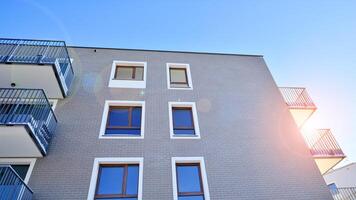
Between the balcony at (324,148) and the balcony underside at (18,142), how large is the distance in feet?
34.9

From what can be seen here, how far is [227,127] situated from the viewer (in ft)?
30.8

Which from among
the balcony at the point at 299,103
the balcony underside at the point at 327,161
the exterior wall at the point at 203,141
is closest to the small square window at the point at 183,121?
the exterior wall at the point at 203,141

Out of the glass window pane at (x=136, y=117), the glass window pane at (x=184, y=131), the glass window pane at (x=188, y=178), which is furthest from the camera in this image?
the glass window pane at (x=136, y=117)

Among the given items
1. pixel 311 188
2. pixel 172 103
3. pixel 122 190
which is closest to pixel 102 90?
pixel 172 103

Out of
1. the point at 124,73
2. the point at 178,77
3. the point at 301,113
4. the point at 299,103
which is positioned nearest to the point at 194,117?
the point at 178,77

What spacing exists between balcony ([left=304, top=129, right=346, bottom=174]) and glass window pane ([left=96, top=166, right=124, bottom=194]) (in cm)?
794

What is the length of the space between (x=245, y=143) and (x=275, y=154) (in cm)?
121

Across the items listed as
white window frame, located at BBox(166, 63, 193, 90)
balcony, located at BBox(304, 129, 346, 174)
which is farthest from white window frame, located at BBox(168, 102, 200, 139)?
balcony, located at BBox(304, 129, 346, 174)

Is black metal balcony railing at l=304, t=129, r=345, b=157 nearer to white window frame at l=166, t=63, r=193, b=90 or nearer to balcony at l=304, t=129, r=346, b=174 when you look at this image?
balcony at l=304, t=129, r=346, b=174

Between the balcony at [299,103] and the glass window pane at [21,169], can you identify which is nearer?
the glass window pane at [21,169]

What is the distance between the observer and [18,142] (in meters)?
6.89

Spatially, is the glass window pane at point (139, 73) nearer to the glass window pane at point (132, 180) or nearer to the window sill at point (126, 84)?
the window sill at point (126, 84)

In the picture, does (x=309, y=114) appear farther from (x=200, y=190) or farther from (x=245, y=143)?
(x=200, y=190)

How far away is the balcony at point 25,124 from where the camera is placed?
6531mm
